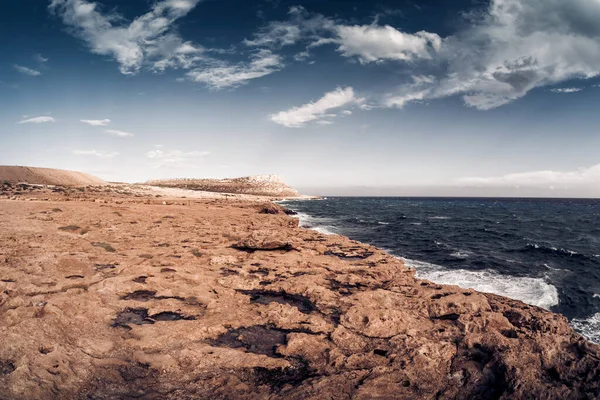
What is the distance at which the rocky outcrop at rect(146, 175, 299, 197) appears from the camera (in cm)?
14575

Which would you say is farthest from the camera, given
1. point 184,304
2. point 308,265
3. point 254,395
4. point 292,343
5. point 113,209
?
point 113,209

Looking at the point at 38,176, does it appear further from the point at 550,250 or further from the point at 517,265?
Answer: the point at 550,250

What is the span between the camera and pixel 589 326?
1277cm

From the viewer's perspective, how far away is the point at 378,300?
8.49 metres

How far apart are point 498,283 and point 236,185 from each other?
152864mm

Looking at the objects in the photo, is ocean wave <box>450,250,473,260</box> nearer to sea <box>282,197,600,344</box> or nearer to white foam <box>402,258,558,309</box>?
sea <box>282,197,600,344</box>

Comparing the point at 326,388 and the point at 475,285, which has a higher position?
the point at 326,388

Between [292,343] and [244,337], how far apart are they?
3.89 ft

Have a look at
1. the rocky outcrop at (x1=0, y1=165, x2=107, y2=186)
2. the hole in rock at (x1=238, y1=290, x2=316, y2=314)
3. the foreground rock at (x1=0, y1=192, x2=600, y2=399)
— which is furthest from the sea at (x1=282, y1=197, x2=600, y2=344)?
the rocky outcrop at (x1=0, y1=165, x2=107, y2=186)

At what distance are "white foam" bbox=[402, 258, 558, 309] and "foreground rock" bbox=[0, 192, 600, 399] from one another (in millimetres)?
7011

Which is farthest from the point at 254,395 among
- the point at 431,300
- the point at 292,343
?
the point at 431,300

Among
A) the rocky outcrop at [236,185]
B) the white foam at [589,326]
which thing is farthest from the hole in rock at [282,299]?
the rocky outcrop at [236,185]

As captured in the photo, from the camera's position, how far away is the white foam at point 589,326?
11758 mm

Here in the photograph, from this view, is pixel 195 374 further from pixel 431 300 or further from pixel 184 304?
pixel 431 300
